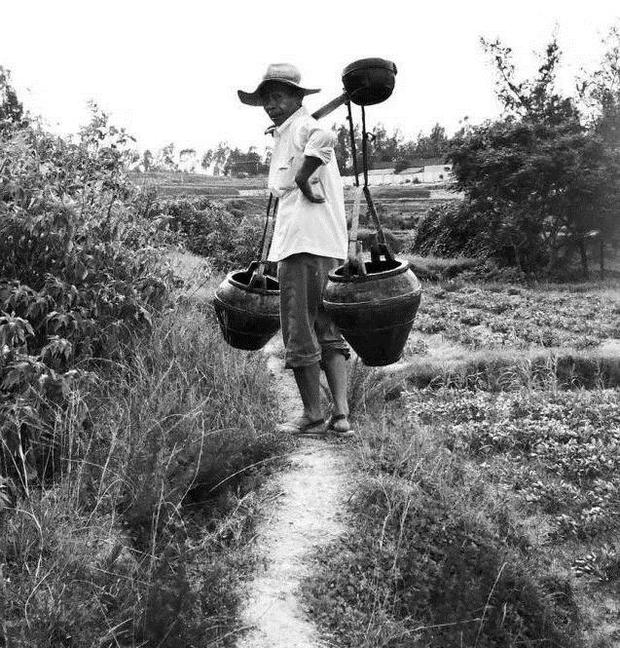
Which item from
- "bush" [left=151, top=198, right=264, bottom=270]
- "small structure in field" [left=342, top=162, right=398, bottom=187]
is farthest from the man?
"small structure in field" [left=342, top=162, right=398, bottom=187]

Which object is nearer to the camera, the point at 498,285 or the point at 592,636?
the point at 592,636

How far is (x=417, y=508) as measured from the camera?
3.33m

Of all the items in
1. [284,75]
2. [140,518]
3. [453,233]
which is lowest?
[140,518]

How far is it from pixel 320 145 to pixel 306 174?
0.15 m

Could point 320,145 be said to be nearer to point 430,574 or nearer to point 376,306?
point 376,306

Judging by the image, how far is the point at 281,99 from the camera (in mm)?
3766

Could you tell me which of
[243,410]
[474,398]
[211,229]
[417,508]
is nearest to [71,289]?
[243,410]

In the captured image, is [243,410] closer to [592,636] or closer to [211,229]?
[592,636]

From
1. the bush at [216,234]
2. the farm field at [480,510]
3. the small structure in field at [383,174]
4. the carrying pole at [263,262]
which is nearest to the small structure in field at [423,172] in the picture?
the small structure in field at [383,174]

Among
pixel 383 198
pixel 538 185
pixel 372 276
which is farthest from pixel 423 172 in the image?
pixel 372 276

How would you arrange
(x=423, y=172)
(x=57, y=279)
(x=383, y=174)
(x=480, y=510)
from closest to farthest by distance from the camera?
1. (x=480, y=510)
2. (x=57, y=279)
3. (x=423, y=172)
4. (x=383, y=174)

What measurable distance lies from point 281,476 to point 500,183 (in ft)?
44.4

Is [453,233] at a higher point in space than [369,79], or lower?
lower

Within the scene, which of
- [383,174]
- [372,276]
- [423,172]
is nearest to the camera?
[372,276]
